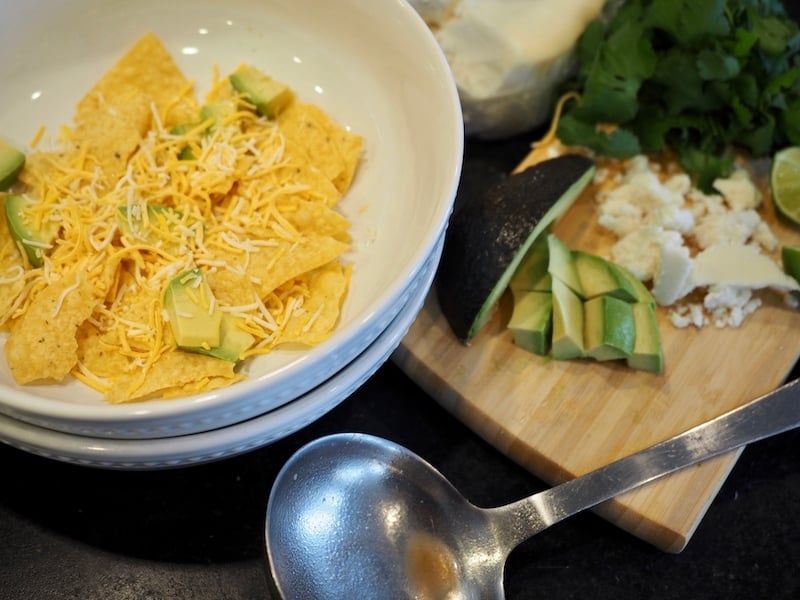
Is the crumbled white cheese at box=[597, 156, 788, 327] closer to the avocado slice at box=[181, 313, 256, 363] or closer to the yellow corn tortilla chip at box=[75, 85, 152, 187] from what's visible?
the avocado slice at box=[181, 313, 256, 363]

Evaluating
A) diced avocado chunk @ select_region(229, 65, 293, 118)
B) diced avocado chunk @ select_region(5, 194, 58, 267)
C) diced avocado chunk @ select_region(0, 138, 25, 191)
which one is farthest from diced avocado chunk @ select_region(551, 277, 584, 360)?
diced avocado chunk @ select_region(0, 138, 25, 191)

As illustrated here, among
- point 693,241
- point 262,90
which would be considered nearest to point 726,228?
point 693,241

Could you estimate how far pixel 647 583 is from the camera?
1.34 m

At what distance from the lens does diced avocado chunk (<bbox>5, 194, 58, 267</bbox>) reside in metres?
1.35

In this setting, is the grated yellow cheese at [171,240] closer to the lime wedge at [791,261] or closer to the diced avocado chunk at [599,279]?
the diced avocado chunk at [599,279]

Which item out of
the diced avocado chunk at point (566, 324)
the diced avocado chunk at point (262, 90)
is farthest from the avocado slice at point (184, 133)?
the diced avocado chunk at point (566, 324)

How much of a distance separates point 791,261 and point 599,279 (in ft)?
1.30

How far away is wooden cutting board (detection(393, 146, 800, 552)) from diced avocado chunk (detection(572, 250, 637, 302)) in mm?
124

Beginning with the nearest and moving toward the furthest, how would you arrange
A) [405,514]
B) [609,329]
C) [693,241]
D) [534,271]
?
[405,514] → [609,329] → [534,271] → [693,241]

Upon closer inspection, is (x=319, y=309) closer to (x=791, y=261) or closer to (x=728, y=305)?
(x=728, y=305)

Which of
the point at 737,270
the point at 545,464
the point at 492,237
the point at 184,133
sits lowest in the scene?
the point at 545,464

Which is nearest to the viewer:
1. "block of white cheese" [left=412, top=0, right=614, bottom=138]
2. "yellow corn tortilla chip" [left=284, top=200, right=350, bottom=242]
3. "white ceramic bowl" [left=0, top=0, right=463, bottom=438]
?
"white ceramic bowl" [left=0, top=0, right=463, bottom=438]

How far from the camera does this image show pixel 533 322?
147 cm

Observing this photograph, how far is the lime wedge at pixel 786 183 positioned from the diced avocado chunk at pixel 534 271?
1.75 ft
